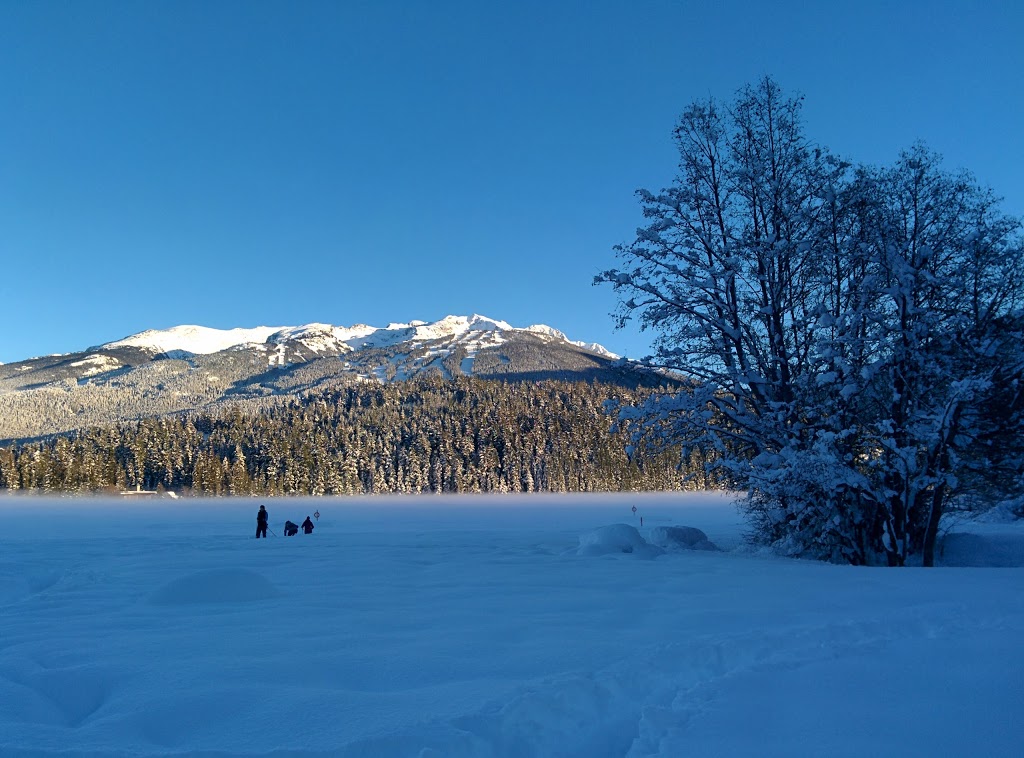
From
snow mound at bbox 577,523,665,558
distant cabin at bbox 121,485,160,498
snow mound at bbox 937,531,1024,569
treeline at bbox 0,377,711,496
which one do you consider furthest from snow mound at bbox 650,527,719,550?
distant cabin at bbox 121,485,160,498

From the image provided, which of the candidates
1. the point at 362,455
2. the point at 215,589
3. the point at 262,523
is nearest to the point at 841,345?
the point at 215,589

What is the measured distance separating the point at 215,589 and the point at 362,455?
86916 millimetres

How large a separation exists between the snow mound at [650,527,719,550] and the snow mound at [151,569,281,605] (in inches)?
389

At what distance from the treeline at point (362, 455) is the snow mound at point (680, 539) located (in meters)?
63.9

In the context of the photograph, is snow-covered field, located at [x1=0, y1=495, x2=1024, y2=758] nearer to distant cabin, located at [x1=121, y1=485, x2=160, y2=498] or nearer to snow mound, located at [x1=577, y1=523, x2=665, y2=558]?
snow mound, located at [x1=577, y1=523, x2=665, y2=558]

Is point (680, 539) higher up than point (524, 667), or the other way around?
point (524, 667)

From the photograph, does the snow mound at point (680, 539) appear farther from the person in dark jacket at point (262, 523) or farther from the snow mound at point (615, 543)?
the person in dark jacket at point (262, 523)

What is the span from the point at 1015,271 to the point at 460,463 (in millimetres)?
82222

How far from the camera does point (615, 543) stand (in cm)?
1272

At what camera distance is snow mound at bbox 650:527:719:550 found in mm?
14602

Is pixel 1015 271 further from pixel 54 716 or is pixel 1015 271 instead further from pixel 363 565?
pixel 54 716

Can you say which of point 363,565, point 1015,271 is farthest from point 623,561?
point 1015,271

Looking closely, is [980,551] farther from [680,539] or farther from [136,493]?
[136,493]

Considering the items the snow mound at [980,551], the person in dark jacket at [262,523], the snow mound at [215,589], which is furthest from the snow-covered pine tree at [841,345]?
the person in dark jacket at [262,523]
